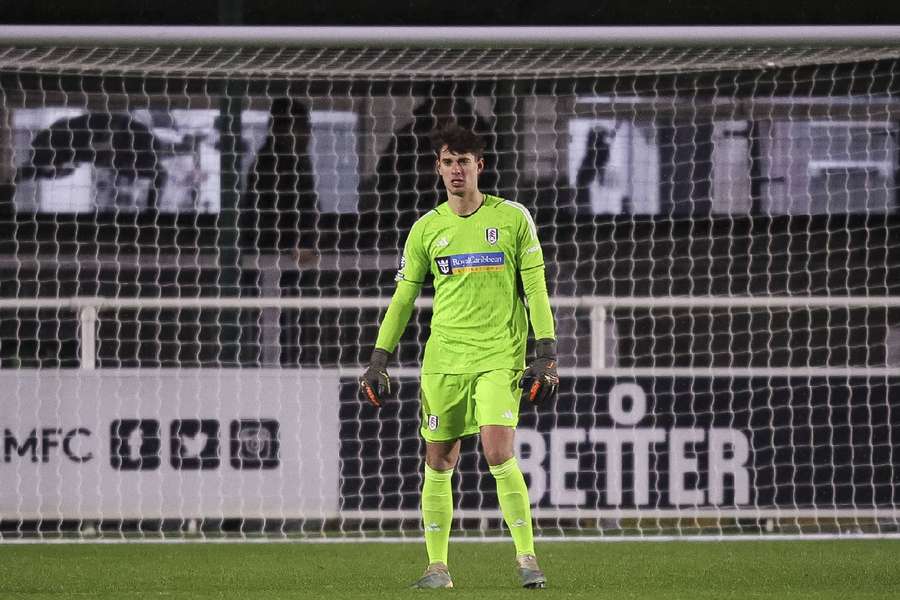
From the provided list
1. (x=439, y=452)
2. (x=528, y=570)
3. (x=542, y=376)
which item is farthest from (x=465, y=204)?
(x=528, y=570)

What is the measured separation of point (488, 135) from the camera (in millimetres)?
9461

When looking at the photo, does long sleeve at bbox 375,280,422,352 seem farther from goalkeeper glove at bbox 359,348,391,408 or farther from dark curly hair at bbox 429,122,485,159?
dark curly hair at bbox 429,122,485,159

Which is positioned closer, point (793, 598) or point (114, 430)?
point (793, 598)

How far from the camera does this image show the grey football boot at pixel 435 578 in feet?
16.8

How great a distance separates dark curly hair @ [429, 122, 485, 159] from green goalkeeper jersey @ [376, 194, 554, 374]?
9.2 inches

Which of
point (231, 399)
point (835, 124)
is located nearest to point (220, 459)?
point (231, 399)

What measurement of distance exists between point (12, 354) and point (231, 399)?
74.6 inches

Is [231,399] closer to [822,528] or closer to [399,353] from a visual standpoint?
[399,353]

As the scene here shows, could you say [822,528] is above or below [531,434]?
below

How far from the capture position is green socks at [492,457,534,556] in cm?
498

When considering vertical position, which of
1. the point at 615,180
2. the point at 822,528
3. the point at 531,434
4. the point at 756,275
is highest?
the point at 615,180

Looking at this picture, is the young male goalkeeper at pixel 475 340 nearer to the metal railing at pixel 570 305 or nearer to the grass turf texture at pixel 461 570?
the grass turf texture at pixel 461 570

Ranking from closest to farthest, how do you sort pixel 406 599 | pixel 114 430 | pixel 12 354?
pixel 406 599 < pixel 114 430 < pixel 12 354
